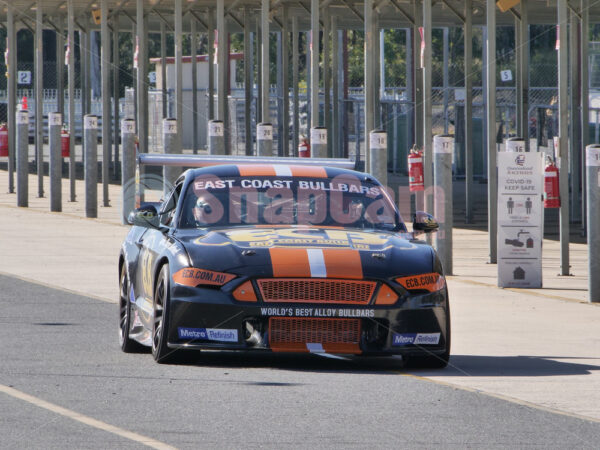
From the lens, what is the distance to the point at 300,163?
1131 centimetres

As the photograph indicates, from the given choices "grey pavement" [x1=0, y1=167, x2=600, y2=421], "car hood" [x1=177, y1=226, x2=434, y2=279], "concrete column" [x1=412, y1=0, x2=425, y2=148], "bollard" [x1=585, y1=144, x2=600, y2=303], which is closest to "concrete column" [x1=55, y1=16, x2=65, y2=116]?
"grey pavement" [x1=0, y1=167, x2=600, y2=421]

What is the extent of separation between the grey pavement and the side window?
2.24m

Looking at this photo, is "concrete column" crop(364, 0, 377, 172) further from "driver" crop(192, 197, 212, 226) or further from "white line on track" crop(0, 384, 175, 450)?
"white line on track" crop(0, 384, 175, 450)

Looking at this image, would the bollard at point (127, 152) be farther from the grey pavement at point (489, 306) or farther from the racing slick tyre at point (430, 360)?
the racing slick tyre at point (430, 360)

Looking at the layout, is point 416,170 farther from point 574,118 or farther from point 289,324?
point 289,324

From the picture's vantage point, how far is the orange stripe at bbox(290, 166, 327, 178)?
10.4 metres

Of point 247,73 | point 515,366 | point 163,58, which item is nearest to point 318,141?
point 247,73

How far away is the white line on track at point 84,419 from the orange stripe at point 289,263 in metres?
1.76

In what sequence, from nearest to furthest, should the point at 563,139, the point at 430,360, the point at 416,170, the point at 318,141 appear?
the point at 430,360
the point at 563,139
the point at 416,170
the point at 318,141

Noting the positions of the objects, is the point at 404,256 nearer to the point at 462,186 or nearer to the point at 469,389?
the point at 469,389

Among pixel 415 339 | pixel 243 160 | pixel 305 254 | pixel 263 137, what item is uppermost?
pixel 263 137

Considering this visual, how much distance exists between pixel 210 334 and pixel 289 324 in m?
0.49

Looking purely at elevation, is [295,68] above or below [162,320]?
above

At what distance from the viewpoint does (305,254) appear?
9.09 metres
